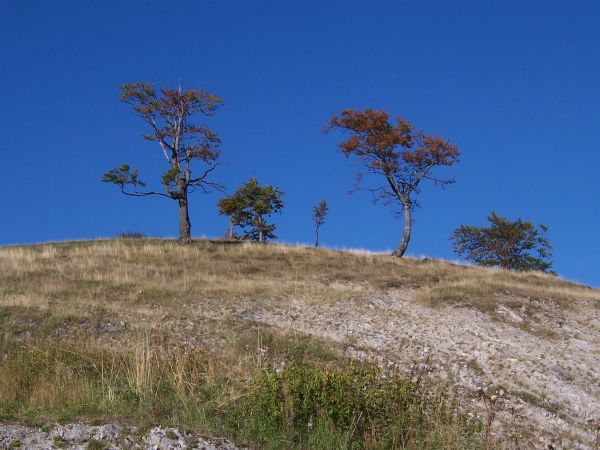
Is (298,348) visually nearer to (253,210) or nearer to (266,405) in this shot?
(266,405)

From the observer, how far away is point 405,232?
140ft

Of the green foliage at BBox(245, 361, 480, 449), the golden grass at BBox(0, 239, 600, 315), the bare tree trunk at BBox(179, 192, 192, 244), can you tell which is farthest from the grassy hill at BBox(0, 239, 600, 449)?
the bare tree trunk at BBox(179, 192, 192, 244)

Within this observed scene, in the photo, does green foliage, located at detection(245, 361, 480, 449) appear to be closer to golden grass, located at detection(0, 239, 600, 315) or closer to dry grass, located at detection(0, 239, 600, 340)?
dry grass, located at detection(0, 239, 600, 340)

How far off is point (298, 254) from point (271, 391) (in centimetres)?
2848

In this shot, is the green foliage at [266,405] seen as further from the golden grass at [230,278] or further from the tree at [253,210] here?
the tree at [253,210]

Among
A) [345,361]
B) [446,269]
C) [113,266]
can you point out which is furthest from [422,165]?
[345,361]

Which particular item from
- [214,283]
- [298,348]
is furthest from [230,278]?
[298,348]

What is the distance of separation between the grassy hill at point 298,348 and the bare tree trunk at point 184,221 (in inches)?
178

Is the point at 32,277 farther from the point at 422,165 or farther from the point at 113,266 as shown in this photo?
the point at 422,165

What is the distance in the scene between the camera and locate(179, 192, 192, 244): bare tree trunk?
40719mm

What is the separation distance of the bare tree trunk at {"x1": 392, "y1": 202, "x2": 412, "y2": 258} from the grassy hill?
5.78m

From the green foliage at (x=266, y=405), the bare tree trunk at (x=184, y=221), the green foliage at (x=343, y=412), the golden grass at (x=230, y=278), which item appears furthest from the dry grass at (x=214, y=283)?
the green foliage at (x=343, y=412)

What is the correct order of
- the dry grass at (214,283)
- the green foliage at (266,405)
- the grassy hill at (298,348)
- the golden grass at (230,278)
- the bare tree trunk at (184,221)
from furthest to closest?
the bare tree trunk at (184,221) → the golden grass at (230,278) → the dry grass at (214,283) → the grassy hill at (298,348) → the green foliage at (266,405)

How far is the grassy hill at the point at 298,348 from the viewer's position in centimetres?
792
